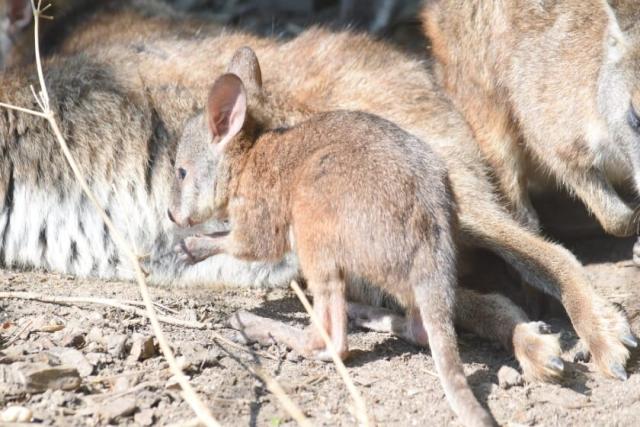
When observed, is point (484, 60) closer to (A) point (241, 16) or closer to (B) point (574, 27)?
(B) point (574, 27)

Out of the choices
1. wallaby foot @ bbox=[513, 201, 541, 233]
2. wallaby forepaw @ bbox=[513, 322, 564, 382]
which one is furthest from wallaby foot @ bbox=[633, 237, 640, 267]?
wallaby forepaw @ bbox=[513, 322, 564, 382]

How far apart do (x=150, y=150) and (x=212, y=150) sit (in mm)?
792

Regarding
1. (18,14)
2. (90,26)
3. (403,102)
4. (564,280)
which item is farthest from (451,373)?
(18,14)

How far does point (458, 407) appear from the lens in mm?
3131

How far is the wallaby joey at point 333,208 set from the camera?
338cm

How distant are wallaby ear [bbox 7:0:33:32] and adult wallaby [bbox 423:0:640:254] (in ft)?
8.37

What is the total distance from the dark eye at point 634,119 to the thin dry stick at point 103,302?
2090 mm

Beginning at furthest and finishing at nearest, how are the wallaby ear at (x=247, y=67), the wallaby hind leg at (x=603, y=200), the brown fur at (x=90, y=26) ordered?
the brown fur at (x=90, y=26)
the wallaby hind leg at (x=603, y=200)
the wallaby ear at (x=247, y=67)

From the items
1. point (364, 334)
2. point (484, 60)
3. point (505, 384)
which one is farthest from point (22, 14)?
point (505, 384)

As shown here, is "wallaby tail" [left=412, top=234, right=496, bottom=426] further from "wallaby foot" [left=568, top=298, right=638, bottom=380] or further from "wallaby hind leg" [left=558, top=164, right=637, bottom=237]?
"wallaby hind leg" [left=558, top=164, right=637, bottom=237]

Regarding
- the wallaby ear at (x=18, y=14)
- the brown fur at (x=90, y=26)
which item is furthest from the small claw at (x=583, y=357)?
the wallaby ear at (x=18, y=14)

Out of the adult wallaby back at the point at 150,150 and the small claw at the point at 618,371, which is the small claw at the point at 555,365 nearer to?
the small claw at the point at 618,371

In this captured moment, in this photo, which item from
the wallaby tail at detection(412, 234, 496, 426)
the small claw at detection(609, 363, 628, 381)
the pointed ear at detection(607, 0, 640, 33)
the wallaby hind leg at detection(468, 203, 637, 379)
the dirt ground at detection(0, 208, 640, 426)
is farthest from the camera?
the pointed ear at detection(607, 0, 640, 33)

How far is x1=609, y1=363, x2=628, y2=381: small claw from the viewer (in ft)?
12.3
